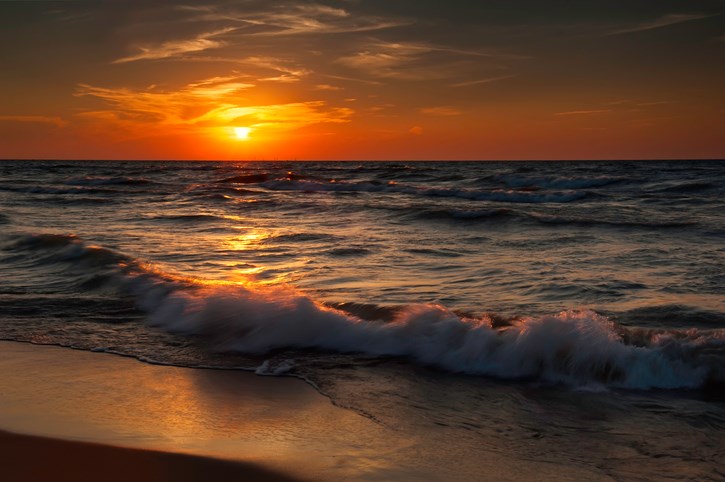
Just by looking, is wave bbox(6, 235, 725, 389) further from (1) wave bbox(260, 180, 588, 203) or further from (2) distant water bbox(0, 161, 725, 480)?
(1) wave bbox(260, 180, 588, 203)

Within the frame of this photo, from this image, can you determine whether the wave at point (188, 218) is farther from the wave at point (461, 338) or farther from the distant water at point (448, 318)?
the wave at point (461, 338)

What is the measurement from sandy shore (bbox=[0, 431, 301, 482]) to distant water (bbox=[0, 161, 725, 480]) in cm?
121

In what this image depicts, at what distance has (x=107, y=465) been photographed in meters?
3.53

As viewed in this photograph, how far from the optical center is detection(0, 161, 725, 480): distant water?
14.5 feet

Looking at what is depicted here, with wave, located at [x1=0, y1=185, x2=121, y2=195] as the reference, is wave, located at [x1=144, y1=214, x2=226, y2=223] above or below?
below

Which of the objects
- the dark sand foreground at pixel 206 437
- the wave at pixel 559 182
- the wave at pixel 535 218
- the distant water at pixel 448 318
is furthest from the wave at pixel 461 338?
the wave at pixel 559 182

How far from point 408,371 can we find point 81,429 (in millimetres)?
2494

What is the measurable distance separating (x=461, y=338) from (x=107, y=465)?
326 cm

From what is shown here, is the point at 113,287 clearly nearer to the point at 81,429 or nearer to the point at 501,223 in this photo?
the point at 81,429

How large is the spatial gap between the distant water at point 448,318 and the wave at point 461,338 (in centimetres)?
2

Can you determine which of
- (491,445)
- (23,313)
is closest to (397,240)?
(23,313)

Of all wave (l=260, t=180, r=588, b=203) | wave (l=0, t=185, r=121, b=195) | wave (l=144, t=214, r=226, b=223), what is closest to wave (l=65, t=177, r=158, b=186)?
wave (l=0, t=185, r=121, b=195)

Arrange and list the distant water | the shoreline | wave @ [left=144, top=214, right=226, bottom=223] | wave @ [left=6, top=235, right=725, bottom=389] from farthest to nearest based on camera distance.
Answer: wave @ [left=144, top=214, right=226, bottom=223] → wave @ [left=6, top=235, right=725, bottom=389] → the distant water → the shoreline

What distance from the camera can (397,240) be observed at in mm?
13750
